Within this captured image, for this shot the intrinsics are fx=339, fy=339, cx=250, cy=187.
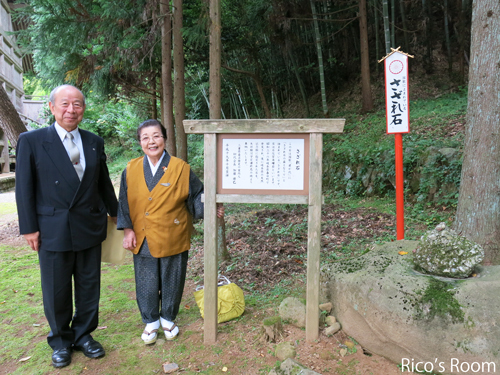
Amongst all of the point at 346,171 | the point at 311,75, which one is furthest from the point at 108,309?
the point at 311,75

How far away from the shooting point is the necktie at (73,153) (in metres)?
2.42

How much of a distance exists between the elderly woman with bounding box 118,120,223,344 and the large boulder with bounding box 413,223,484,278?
1.61 m

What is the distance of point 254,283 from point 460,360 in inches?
79.7

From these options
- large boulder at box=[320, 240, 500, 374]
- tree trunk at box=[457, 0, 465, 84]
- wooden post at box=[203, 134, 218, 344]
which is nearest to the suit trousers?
wooden post at box=[203, 134, 218, 344]

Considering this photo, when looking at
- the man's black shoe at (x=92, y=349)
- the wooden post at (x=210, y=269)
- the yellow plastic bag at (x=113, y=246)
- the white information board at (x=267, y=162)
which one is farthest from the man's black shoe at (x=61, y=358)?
the white information board at (x=267, y=162)

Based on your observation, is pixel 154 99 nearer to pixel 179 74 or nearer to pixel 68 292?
pixel 179 74

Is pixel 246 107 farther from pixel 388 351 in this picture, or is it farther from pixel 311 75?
Result: pixel 388 351

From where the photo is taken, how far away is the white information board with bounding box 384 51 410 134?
12.1 feet

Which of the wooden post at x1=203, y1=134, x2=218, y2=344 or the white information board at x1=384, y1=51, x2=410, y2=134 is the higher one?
the white information board at x1=384, y1=51, x2=410, y2=134

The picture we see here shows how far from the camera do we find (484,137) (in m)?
3.23

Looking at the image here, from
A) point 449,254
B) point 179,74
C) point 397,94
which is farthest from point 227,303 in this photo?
point 179,74

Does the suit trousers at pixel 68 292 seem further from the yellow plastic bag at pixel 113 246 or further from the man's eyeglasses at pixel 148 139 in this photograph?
the man's eyeglasses at pixel 148 139

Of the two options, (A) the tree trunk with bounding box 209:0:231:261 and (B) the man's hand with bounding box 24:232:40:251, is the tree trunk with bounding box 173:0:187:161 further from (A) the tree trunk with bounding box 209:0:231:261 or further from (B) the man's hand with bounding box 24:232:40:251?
(B) the man's hand with bounding box 24:232:40:251

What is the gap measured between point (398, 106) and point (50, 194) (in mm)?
3461
